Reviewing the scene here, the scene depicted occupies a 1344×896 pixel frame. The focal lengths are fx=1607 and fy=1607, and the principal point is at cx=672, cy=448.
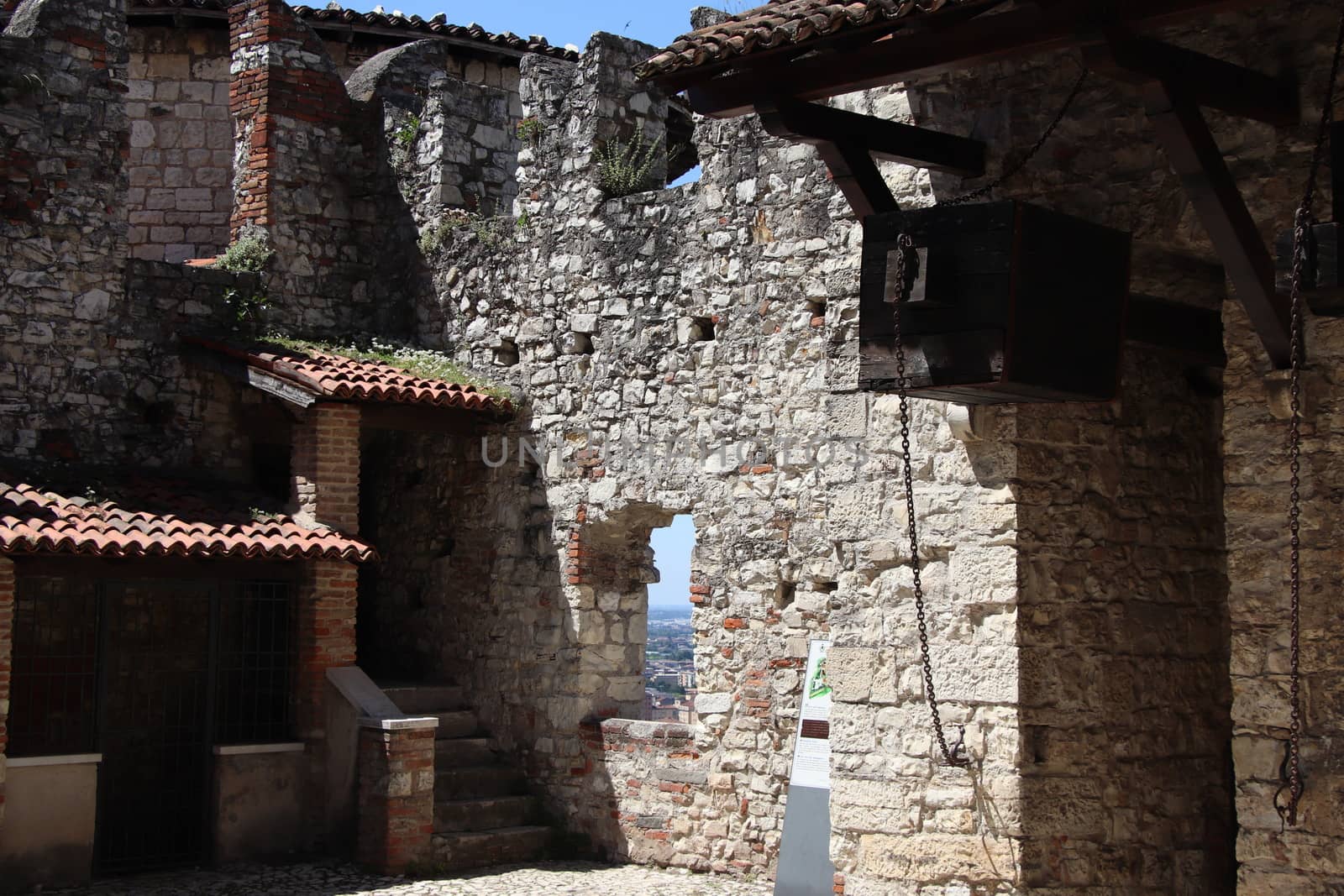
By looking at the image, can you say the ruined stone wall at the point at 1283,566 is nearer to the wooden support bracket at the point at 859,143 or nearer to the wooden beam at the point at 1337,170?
the wooden beam at the point at 1337,170

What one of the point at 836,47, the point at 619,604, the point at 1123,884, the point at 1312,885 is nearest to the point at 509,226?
the point at 619,604

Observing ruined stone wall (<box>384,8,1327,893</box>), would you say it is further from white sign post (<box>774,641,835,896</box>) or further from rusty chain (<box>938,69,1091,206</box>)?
white sign post (<box>774,641,835,896</box>)

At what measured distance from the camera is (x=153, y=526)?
421 inches

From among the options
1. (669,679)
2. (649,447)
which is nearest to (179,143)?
(649,447)

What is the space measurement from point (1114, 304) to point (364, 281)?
8883 mm

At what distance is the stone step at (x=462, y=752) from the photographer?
11836mm

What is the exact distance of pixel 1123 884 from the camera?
6.61m

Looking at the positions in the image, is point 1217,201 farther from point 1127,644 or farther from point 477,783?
point 477,783

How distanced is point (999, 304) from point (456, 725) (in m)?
7.51

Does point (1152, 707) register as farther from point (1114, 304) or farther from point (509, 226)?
point (509, 226)

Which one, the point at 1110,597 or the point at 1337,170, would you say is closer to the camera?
the point at 1337,170

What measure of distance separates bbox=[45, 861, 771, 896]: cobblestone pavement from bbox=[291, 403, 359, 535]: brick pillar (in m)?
2.50

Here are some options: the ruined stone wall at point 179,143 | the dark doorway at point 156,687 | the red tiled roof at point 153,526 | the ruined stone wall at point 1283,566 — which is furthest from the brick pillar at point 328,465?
the ruined stone wall at point 1283,566

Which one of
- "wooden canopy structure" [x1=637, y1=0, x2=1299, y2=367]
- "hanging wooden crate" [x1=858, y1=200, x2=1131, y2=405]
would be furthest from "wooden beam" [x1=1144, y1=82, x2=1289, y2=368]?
"hanging wooden crate" [x1=858, y1=200, x2=1131, y2=405]
